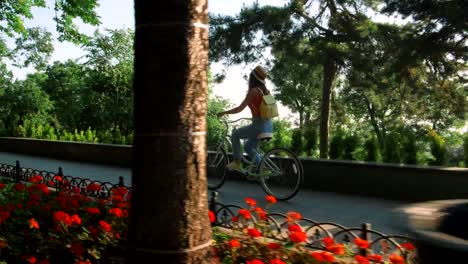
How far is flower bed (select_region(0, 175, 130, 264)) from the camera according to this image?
4074mm

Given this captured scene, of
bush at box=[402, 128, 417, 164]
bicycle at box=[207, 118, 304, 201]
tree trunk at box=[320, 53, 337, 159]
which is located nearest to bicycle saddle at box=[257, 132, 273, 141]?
bicycle at box=[207, 118, 304, 201]

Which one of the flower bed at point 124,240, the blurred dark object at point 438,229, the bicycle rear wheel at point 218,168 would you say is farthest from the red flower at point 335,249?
the bicycle rear wheel at point 218,168

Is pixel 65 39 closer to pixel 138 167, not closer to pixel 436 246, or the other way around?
pixel 138 167

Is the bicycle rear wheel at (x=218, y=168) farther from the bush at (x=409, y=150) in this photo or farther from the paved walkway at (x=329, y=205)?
the bush at (x=409, y=150)

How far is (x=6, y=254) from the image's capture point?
4.26 meters

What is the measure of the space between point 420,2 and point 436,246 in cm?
1582

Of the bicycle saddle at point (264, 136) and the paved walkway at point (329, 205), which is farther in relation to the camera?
the bicycle saddle at point (264, 136)

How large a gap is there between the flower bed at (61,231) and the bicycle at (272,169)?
3.47 metres

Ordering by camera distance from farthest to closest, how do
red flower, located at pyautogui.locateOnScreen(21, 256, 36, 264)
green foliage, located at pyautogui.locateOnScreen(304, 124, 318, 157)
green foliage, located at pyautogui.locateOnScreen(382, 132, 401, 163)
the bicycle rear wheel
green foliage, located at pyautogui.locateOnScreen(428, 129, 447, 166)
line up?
green foliage, located at pyautogui.locateOnScreen(304, 124, 318, 157)
green foliage, located at pyautogui.locateOnScreen(382, 132, 401, 163)
green foliage, located at pyautogui.locateOnScreen(428, 129, 447, 166)
the bicycle rear wheel
red flower, located at pyautogui.locateOnScreen(21, 256, 36, 264)

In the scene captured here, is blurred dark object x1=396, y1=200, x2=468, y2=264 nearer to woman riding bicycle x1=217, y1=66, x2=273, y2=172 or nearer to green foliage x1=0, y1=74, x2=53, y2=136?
woman riding bicycle x1=217, y1=66, x2=273, y2=172

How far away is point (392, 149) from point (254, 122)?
3782 millimetres

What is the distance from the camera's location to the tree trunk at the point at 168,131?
3240 mm

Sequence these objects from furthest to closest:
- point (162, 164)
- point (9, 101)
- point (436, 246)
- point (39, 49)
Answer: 1. point (39, 49)
2. point (9, 101)
3. point (162, 164)
4. point (436, 246)

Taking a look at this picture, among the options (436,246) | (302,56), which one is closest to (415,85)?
(302,56)
